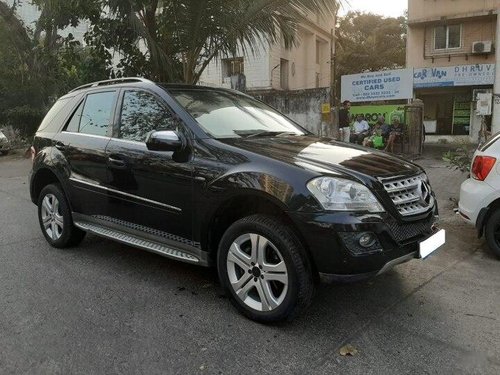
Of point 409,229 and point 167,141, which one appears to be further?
point 167,141

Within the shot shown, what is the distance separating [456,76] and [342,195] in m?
21.0

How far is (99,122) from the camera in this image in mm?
4613

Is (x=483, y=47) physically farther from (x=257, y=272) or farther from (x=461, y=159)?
(x=257, y=272)

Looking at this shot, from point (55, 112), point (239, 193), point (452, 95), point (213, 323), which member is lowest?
point (213, 323)

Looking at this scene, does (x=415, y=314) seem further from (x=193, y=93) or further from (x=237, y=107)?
(x=193, y=93)

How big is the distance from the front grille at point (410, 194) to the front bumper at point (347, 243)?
0.18 meters

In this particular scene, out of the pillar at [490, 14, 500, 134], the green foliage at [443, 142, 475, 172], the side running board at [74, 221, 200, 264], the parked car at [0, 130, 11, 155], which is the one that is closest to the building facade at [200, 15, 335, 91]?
the pillar at [490, 14, 500, 134]

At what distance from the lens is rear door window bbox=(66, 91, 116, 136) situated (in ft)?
14.8

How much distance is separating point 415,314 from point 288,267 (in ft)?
3.68

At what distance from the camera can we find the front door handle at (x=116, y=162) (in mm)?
4132

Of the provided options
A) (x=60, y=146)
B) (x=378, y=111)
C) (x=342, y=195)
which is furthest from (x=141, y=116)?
(x=378, y=111)

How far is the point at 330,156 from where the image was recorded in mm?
3477

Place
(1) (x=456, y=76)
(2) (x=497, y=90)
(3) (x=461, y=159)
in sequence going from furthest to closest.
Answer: (1) (x=456, y=76) → (2) (x=497, y=90) → (3) (x=461, y=159)

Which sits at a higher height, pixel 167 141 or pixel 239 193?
pixel 167 141
